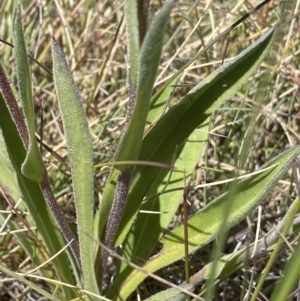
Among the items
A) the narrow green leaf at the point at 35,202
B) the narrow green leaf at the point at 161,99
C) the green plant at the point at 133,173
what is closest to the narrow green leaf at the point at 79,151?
the green plant at the point at 133,173

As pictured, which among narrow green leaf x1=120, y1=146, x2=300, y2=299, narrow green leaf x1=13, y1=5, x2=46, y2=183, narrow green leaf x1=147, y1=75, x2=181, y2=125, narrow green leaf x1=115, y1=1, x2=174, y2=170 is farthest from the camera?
narrow green leaf x1=147, y1=75, x2=181, y2=125

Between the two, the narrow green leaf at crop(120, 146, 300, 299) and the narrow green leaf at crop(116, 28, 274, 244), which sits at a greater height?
the narrow green leaf at crop(116, 28, 274, 244)

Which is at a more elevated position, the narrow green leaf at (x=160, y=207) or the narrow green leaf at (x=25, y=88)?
the narrow green leaf at (x=25, y=88)

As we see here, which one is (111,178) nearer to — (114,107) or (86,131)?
(86,131)

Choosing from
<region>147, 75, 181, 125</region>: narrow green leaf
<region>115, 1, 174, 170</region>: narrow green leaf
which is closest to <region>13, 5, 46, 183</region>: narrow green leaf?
<region>115, 1, 174, 170</region>: narrow green leaf

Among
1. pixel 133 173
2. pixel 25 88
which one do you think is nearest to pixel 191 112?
pixel 133 173

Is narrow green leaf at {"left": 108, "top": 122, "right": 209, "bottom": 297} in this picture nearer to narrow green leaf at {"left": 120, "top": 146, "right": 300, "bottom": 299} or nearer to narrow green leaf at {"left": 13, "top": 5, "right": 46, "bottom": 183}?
narrow green leaf at {"left": 120, "top": 146, "right": 300, "bottom": 299}

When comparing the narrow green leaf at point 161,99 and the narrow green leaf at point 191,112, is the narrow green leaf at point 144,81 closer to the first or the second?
the narrow green leaf at point 191,112
